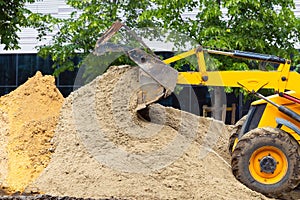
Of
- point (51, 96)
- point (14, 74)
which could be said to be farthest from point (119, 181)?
point (14, 74)

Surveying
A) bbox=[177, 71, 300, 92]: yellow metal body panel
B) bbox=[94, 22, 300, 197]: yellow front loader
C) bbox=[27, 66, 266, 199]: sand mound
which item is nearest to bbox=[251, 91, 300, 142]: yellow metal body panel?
bbox=[94, 22, 300, 197]: yellow front loader

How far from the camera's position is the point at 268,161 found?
8.92 meters

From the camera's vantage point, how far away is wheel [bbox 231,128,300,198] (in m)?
8.81

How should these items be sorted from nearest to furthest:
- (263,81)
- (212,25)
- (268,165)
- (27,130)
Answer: (268,165) → (263,81) → (27,130) → (212,25)

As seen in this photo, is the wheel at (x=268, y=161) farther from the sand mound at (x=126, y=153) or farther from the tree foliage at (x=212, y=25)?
the tree foliage at (x=212, y=25)

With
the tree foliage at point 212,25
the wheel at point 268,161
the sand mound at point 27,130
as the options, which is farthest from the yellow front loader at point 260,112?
the tree foliage at point 212,25

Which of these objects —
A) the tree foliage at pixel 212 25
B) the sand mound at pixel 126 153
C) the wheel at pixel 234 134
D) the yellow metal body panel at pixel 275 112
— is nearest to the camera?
the sand mound at pixel 126 153

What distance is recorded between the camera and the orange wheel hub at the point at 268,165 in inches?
351

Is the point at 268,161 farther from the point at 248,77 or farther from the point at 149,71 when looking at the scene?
the point at 149,71

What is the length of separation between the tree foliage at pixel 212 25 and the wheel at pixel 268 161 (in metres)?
6.24

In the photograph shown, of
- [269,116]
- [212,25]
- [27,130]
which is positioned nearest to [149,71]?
[269,116]

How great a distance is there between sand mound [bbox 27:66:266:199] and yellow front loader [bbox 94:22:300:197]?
1.16 ft

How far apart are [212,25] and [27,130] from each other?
22.0 ft

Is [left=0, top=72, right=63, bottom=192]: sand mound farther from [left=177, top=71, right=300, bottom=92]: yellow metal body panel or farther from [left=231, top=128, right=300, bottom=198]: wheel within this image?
[left=231, top=128, right=300, bottom=198]: wheel
